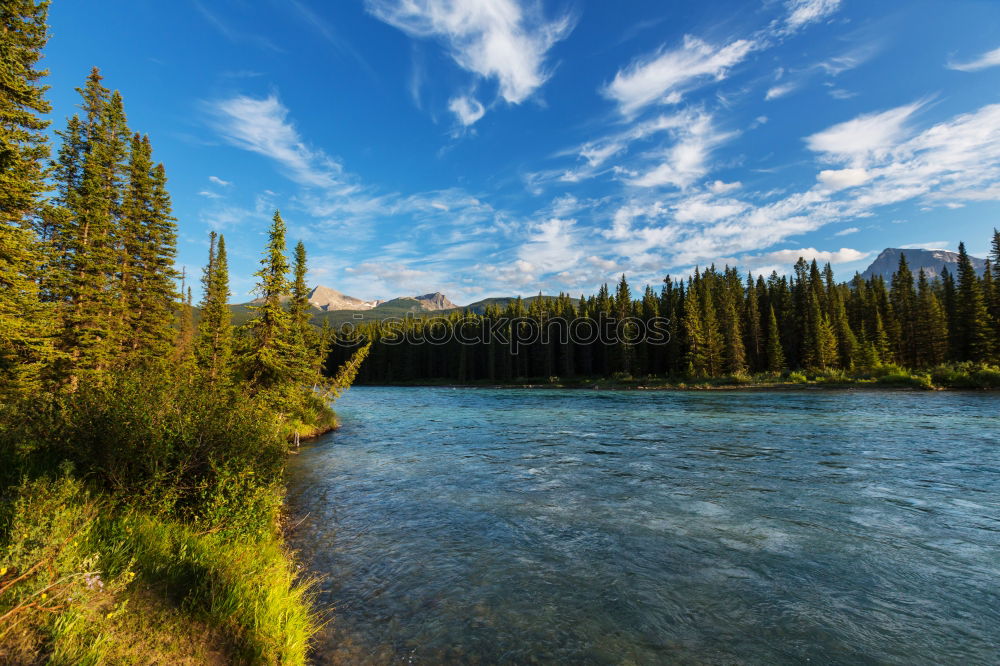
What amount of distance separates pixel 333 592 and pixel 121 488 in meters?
4.42

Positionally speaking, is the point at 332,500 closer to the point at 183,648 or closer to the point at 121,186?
the point at 183,648

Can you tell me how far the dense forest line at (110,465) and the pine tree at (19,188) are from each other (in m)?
0.07

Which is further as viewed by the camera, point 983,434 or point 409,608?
point 983,434

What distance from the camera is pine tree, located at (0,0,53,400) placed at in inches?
625

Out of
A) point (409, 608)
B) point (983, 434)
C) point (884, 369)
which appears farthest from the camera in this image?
point (884, 369)

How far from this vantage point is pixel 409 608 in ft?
25.9

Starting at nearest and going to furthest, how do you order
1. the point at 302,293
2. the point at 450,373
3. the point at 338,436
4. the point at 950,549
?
1. the point at 950,549
2. the point at 338,436
3. the point at 302,293
4. the point at 450,373

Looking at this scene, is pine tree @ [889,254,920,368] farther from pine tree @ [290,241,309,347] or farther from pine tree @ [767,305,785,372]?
pine tree @ [290,241,309,347]

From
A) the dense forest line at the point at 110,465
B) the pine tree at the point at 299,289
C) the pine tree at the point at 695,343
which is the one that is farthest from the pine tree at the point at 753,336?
the dense forest line at the point at 110,465

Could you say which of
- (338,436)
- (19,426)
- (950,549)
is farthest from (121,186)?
(950,549)

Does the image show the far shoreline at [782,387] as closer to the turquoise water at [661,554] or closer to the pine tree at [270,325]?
the turquoise water at [661,554]

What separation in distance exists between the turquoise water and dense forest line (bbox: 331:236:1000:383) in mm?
61930

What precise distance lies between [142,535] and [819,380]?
83585 millimetres

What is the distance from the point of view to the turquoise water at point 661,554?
691 cm
